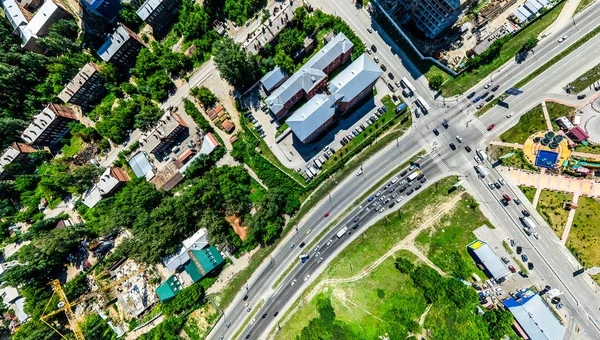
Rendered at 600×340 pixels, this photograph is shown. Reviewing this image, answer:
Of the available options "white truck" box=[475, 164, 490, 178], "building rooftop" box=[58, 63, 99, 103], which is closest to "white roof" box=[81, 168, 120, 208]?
"building rooftop" box=[58, 63, 99, 103]

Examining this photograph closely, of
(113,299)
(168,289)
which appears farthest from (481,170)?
(113,299)

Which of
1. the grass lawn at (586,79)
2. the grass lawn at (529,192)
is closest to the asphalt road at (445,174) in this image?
the grass lawn at (586,79)

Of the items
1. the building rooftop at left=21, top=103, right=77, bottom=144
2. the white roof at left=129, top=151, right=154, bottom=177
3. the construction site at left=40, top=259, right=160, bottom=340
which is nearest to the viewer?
the construction site at left=40, top=259, right=160, bottom=340

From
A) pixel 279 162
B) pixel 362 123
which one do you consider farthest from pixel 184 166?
pixel 362 123

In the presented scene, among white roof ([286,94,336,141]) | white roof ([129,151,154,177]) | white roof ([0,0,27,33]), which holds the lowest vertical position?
white roof ([286,94,336,141])

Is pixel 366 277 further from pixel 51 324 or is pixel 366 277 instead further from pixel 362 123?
pixel 51 324

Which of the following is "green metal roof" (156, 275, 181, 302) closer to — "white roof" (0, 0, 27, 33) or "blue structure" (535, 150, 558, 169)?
"white roof" (0, 0, 27, 33)
